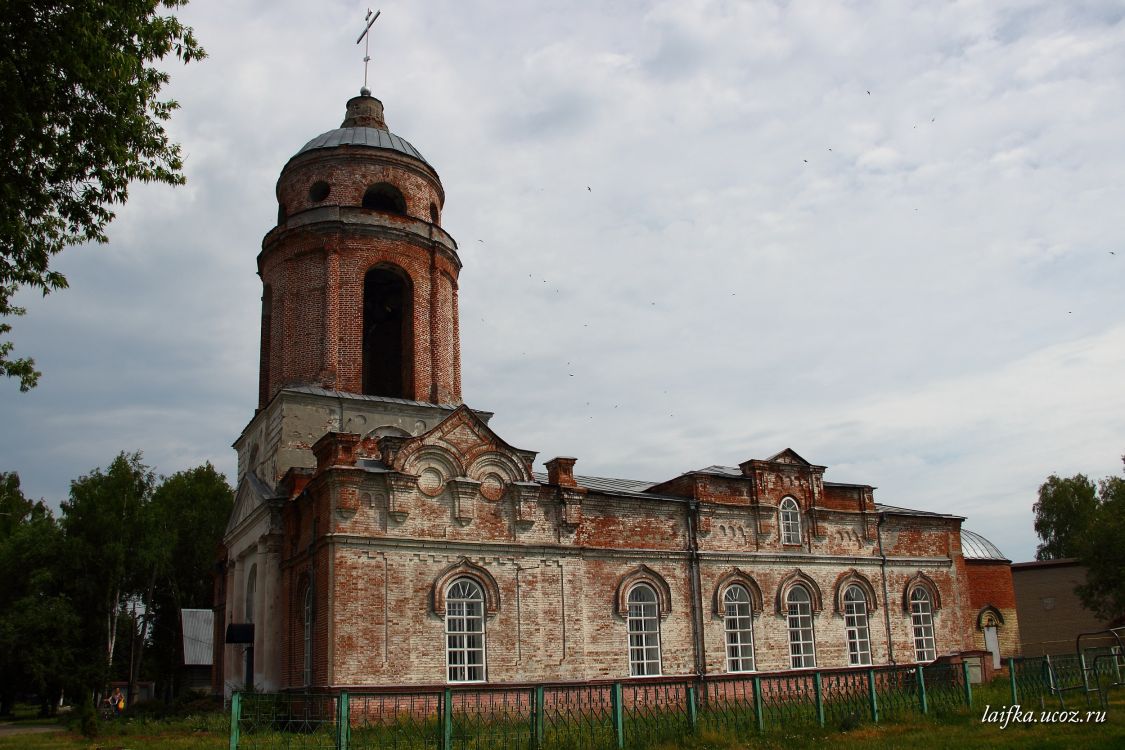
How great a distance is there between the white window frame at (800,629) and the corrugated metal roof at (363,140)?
49.2 feet

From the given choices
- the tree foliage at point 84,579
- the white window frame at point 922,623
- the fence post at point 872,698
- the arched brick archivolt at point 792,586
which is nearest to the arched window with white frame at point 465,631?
the fence post at point 872,698

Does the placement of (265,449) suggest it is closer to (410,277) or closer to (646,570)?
(410,277)

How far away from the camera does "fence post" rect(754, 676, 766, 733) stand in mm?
13508

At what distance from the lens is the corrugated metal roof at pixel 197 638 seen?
36.8 meters

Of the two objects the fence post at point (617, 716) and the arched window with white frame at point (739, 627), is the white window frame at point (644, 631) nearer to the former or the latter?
the arched window with white frame at point (739, 627)

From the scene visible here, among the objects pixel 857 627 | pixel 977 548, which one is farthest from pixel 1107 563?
pixel 857 627

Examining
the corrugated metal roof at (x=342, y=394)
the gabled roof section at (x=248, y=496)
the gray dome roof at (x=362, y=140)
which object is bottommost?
the gabled roof section at (x=248, y=496)

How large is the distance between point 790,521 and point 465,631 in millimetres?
9738

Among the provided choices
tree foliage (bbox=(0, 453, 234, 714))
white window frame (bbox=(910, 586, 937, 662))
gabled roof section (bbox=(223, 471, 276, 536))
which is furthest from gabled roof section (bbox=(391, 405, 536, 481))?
tree foliage (bbox=(0, 453, 234, 714))

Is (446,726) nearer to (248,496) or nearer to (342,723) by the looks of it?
(342,723)

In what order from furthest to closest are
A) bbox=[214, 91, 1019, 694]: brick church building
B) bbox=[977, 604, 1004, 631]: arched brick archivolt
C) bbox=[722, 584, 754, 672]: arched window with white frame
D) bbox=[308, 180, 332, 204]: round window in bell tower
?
bbox=[977, 604, 1004, 631]: arched brick archivolt, bbox=[308, 180, 332, 204]: round window in bell tower, bbox=[722, 584, 754, 672]: arched window with white frame, bbox=[214, 91, 1019, 694]: brick church building

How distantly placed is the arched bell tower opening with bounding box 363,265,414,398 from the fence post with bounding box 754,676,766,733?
12806 mm

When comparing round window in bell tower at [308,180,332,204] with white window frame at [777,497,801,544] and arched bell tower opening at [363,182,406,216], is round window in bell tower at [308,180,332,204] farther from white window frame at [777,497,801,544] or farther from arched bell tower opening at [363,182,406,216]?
white window frame at [777,497,801,544]

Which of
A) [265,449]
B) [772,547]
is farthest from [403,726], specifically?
[772,547]
